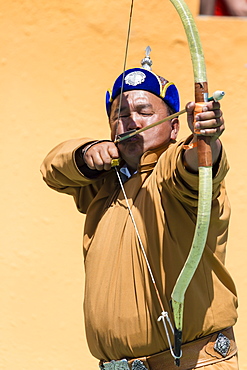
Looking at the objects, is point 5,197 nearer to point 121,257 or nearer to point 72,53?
point 72,53

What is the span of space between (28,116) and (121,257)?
1299 mm

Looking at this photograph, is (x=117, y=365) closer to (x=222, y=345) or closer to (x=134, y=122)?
(x=222, y=345)

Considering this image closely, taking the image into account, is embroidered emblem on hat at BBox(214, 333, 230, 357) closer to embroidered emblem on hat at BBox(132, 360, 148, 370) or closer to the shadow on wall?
embroidered emblem on hat at BBox(132, 360, 148, 370)

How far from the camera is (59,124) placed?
3.24 m

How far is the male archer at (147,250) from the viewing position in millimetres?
2035

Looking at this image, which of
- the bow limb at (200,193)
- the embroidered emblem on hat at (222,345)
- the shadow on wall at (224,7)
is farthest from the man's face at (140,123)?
the shadow on wall at (224,7)

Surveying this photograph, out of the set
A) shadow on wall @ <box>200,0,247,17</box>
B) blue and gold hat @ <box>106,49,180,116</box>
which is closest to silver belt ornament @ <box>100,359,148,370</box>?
blue and gold hat @ <box>106,49,180,116</box>

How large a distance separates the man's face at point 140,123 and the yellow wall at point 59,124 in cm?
97

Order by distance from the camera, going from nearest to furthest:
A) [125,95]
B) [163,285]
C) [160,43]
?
[163,285], [125,95], [160,43]

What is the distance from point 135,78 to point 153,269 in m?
0.52

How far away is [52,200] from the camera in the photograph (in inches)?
128

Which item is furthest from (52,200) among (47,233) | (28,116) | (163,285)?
(163,285)

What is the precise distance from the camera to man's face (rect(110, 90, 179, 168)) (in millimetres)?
2137

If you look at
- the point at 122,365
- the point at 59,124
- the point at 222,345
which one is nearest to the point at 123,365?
the point at 122,365
